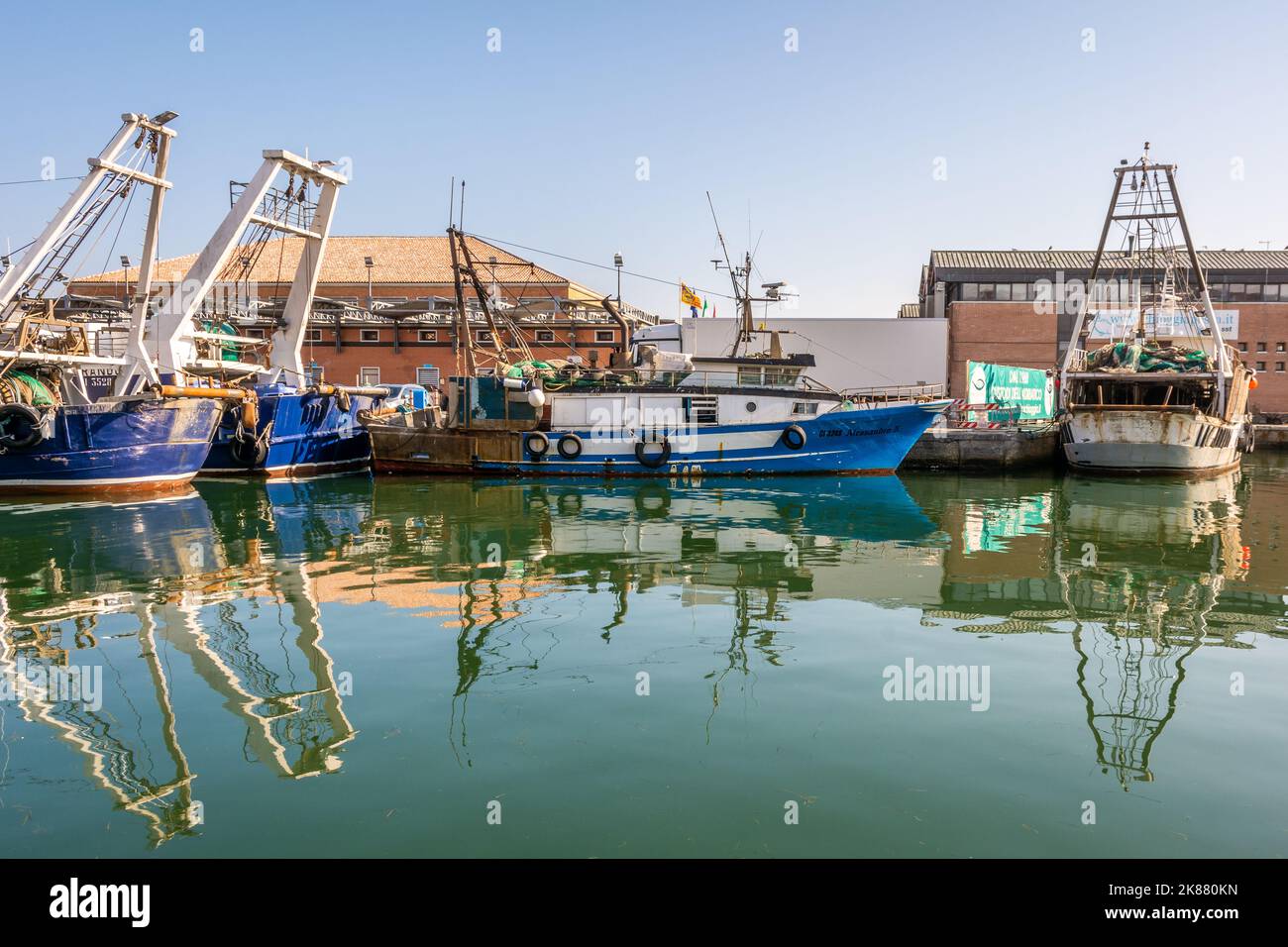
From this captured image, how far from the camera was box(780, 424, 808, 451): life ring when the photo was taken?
26328mm

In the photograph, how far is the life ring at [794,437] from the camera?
86.4 feet

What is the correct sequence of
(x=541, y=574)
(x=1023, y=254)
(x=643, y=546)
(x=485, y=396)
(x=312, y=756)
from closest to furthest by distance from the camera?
(x=312, y=756), (x=541, y=574), (x=643, y=546), (x=485, y=396), (x=1023, y=254)

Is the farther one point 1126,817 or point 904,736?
point 904,736

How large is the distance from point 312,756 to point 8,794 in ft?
5.33

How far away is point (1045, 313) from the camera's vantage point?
1784 inches

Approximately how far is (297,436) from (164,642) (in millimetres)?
19447

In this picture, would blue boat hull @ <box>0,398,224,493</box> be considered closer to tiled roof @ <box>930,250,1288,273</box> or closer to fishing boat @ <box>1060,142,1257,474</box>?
fishing boat @ <box>1060,142,1257,474</box>

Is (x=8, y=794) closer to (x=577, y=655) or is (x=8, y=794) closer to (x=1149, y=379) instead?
(x=577, y=655)

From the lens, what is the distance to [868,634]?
8.88 meters

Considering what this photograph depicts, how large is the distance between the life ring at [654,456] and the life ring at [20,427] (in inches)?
569

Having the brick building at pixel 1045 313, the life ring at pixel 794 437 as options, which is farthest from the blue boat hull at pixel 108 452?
the brick building at pixel 1045 313

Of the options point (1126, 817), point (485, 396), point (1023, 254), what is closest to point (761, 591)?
point (1126, 817)

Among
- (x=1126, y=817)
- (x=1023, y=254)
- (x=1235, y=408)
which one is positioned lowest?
A: (x=1126, y=817)

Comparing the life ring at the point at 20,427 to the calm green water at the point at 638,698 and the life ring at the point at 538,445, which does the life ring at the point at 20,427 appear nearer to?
the calm green water at the point at 638,698
